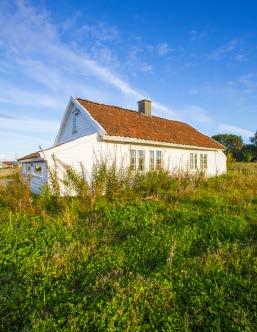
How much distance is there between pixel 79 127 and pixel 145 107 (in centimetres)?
674

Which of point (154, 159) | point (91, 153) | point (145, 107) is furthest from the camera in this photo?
point (145, 107)

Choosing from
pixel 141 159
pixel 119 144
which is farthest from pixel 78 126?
pixel 141 159

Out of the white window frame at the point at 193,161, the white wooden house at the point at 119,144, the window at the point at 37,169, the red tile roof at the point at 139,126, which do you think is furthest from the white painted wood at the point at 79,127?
the white window frame at the point at 193,161

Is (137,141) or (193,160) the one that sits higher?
(137,141)

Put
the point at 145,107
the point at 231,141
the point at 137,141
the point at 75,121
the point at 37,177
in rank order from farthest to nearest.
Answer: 1. the point at 231,141
2. the point at 145,107
3. the point at 75,121
4. the point at 137,141
5. the point at 37,177

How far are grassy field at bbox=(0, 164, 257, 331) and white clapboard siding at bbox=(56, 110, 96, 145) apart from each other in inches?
267

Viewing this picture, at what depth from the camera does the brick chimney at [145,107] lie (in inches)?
836

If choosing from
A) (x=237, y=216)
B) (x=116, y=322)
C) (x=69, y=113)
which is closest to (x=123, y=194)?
(x=237, y=216)

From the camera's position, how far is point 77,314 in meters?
3.77

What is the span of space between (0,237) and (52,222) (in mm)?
1395

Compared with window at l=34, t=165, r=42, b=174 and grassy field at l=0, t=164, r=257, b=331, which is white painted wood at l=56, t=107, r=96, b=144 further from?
grassy field at l=0, t=164, r=257, b=331

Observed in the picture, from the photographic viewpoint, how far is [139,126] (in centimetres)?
1770

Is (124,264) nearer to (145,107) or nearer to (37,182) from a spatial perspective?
(37,182)

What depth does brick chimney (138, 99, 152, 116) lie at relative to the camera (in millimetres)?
21234
